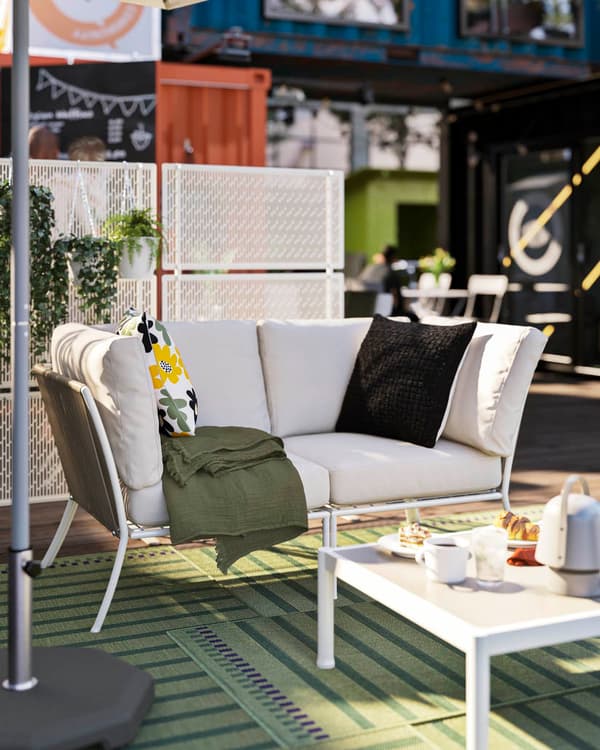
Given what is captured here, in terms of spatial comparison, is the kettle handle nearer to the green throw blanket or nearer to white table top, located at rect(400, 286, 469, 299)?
the green throw blanket

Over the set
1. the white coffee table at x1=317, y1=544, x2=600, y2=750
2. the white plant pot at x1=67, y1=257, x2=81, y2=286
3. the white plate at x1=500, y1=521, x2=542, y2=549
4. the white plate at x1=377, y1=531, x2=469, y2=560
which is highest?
the white plant pot at x1=67, y1=257, x2=81, y2=286

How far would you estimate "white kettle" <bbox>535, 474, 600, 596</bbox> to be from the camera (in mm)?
2582

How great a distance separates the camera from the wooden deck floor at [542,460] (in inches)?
183

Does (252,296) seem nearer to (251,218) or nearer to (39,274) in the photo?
(251,218)

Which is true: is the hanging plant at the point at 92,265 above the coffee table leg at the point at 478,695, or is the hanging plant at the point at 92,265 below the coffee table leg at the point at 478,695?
above

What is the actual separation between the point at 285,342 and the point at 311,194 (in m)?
1.56

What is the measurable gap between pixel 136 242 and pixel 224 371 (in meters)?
1.05

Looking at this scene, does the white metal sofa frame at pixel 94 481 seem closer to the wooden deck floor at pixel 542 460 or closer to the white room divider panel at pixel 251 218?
the wooden deck floor at pixel 542 460

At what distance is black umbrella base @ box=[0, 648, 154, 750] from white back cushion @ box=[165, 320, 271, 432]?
4.57 ft

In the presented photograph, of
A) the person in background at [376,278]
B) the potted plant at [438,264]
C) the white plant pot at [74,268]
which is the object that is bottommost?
the white plant pot at [74,268]

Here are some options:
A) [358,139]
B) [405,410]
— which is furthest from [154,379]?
[358,139]

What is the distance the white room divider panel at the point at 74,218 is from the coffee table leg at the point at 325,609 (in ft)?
8.35

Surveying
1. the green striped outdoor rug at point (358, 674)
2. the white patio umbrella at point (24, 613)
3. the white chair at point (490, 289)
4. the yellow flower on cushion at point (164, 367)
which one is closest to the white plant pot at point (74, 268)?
the yellow flower on cushion at point (164, 367)

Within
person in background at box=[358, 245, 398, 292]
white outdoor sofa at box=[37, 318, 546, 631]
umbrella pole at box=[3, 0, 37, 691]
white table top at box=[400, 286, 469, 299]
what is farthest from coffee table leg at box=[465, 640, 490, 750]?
person in background at box=[358, 245, 398, 292]
